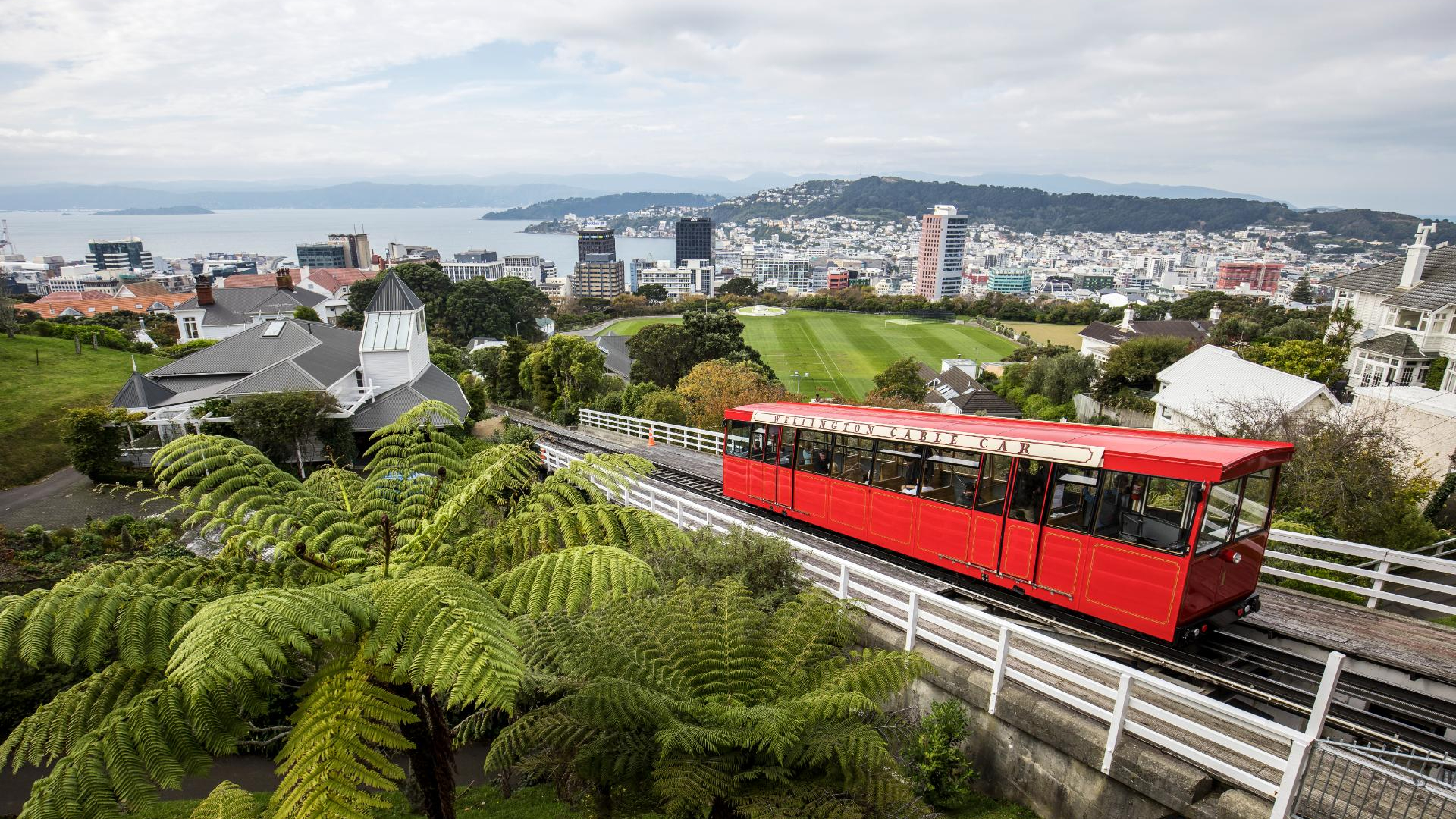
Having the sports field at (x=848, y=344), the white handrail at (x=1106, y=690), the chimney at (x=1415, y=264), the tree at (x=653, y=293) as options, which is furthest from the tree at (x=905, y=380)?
the tree at (x=653, y=293)

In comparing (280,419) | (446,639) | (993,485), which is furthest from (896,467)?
(280,419)

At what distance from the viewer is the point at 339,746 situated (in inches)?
140

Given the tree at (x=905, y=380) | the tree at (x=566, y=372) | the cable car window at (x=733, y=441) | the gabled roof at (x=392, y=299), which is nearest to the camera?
the cable car window at (x=733, y=441)

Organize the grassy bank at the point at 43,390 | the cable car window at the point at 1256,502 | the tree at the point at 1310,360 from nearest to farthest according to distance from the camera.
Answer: the cable car window at the point at 1256,502 < the grassy bank at the point at 43,390 < the tree at the point at 1310,360

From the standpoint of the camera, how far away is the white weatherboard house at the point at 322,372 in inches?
1061

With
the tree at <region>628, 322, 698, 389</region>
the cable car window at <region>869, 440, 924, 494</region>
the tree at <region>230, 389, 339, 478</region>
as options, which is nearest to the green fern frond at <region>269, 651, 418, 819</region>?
the cable car window at <region>869, 440, 924, 494</region>

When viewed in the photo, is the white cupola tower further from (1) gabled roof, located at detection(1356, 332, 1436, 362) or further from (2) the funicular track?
(1) gabled roof, located at detection(1356, 332, 1436, 362)

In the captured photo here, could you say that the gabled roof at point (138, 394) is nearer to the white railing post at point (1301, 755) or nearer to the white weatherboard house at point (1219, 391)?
the white railing post at point (1301, 755)

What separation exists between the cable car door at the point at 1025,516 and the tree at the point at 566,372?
27831mm

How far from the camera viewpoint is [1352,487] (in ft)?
38.7

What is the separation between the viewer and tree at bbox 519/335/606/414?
116ft

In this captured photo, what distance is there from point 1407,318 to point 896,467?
37.7 meters

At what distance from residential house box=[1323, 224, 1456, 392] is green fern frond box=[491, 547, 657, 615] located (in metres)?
39.3

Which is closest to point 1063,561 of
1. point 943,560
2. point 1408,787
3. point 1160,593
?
point 1160,593
